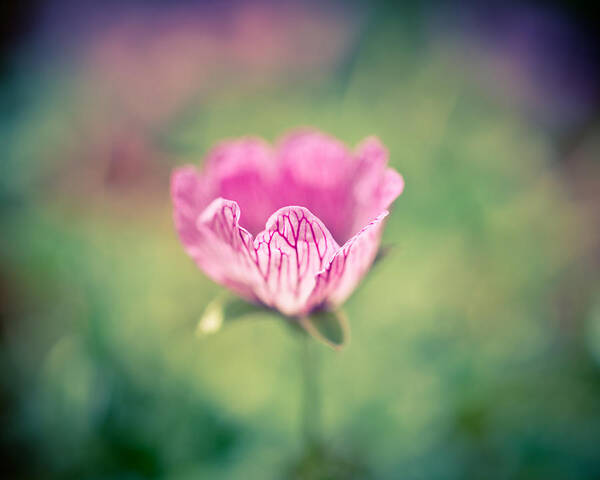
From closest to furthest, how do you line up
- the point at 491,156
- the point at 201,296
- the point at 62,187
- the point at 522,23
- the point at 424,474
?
the point at 424,474, the point at 201,296, the point at 491,156, the point at 62,187, the point at 522,23

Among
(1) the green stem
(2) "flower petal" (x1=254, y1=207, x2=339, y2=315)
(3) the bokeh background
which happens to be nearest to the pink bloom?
(2) "flower petal" (x1=254, y1=207, x2=339, y2=315)

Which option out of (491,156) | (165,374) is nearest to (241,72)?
(491,156)

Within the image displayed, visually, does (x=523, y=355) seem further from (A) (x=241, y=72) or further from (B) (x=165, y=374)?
(A) (x=241, y=72)

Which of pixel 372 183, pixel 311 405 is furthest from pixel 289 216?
pixel 311 405

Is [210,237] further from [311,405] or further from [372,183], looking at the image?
[311,405]

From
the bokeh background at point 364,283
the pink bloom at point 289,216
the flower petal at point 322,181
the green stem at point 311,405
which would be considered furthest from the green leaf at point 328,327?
the bokeh background at point 364,283

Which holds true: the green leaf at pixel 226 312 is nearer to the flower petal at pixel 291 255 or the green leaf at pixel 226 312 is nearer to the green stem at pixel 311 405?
the flower petal at pixel 291 255

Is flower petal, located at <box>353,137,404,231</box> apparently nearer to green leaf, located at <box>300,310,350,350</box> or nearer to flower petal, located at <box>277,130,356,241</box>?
flower petal, located at <box>277,130,356,241</box>
